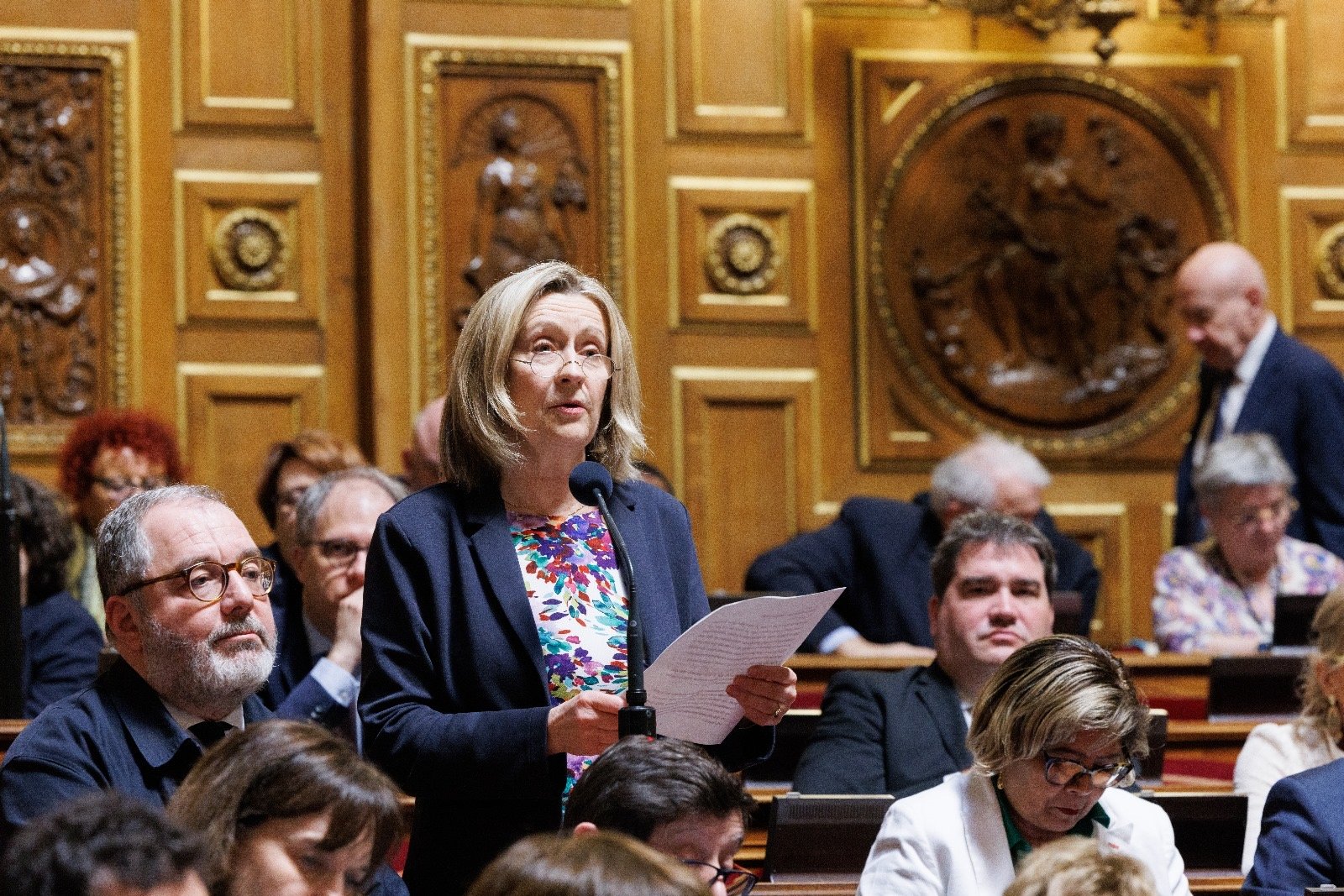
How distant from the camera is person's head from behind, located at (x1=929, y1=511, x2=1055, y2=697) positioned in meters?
3.74

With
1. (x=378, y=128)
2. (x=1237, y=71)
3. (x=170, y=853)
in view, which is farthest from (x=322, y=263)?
(x=170, y=853)

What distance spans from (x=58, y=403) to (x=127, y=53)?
1.09 meters

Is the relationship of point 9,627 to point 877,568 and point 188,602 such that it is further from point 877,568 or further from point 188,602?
point 877,568

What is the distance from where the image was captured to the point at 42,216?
6.34m

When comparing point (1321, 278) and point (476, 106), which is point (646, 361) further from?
point (1321, 278)

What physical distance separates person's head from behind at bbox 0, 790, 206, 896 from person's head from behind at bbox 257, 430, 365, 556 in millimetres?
3136

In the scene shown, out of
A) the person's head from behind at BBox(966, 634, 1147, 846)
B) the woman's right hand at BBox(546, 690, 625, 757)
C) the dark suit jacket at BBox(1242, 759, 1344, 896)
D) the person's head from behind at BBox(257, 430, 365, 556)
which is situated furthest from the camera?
the person's head from behind at BBox(257, 430, 365, 556)

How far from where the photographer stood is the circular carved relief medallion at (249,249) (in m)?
6.45

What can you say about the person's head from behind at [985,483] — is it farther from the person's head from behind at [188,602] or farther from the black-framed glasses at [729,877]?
the black-framed glasses at [729,877]

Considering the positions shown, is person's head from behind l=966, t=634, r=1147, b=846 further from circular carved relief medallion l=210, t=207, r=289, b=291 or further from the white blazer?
circular carved relief medallion l=210, t=207, r=289, b=291

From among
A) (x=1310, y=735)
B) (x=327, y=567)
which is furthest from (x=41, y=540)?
(x=1310, y=735)

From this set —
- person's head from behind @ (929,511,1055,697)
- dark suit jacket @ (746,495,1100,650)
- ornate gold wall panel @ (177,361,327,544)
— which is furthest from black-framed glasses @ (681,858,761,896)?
ornate gold wall panel @ (177,361,327,544)

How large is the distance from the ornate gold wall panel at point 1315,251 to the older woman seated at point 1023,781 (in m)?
4.47

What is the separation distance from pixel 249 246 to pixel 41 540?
191 centimetres
